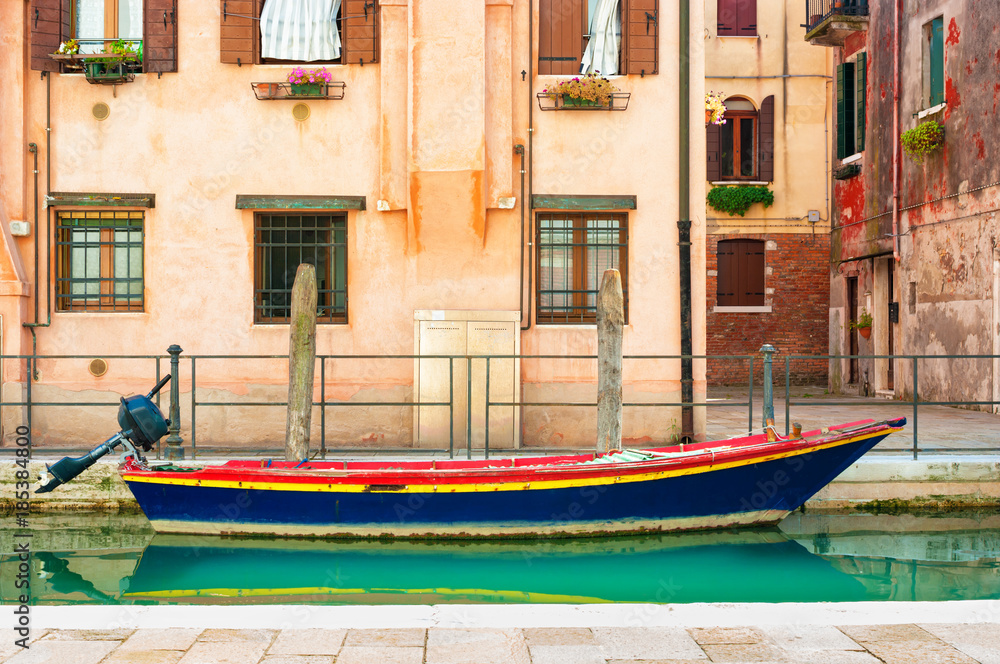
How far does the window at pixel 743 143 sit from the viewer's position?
66.7 ft

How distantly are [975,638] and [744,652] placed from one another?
120 centimetres

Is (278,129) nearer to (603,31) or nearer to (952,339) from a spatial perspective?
(603,31)

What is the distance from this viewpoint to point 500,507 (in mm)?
8430

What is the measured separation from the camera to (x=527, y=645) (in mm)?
4793

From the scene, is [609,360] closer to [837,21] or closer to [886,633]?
[886,633]

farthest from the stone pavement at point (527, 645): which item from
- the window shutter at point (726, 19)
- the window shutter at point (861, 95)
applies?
the window shutter at point (726, 19)

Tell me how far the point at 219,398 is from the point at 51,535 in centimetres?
264

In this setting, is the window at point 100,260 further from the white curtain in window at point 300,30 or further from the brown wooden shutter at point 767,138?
the brown wooden shutter at point 767,138

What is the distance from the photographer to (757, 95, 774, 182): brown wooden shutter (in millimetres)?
20375

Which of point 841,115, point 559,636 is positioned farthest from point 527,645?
point 841,115

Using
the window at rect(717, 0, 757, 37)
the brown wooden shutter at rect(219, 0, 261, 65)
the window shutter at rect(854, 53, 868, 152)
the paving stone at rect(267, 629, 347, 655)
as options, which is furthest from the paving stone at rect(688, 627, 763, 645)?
the window at rect(717, 0, 757, 37)

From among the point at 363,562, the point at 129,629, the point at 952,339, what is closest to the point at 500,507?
the point at 363,562

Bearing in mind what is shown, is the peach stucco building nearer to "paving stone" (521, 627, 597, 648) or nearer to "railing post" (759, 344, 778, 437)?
"railing post" (759, 344, 778, 437)

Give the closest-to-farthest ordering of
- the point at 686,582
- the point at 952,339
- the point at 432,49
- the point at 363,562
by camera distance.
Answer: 1. the point at 686,582
2. the point at 363,562
3. the point at 432,49
4. the point at 952,339
